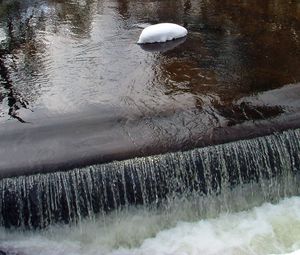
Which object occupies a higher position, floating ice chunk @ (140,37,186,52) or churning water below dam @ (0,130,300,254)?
floating ice chunk @ (140,37,186,52)

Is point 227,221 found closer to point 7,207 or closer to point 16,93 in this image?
point 7,207

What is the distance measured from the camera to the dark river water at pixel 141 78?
232 inches

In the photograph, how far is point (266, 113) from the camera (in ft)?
20.3

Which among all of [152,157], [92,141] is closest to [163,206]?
[152,157]

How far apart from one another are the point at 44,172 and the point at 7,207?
1.71ft

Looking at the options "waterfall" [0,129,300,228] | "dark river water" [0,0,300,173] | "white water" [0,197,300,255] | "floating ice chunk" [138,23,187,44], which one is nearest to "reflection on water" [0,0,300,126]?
"dark river water" [0,0,300,173]

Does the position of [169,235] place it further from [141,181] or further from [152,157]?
[152,157]

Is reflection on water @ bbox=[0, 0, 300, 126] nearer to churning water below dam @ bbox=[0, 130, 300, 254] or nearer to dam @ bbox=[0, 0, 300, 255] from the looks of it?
dam @ bbox=[0, 0, 300, 255]

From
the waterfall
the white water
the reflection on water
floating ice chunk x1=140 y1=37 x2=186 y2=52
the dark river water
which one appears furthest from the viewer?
floating ice chunk x1=140 y1=37 x2=186 y2=52

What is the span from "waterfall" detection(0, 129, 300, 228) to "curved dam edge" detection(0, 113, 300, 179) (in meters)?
0.08

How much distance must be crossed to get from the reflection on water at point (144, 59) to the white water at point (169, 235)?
44.9 inches

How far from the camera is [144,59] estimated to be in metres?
7.57

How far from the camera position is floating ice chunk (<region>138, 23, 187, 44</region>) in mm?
7906

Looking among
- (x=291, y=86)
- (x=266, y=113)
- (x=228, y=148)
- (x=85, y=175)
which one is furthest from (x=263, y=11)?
(x=85, y=175)
